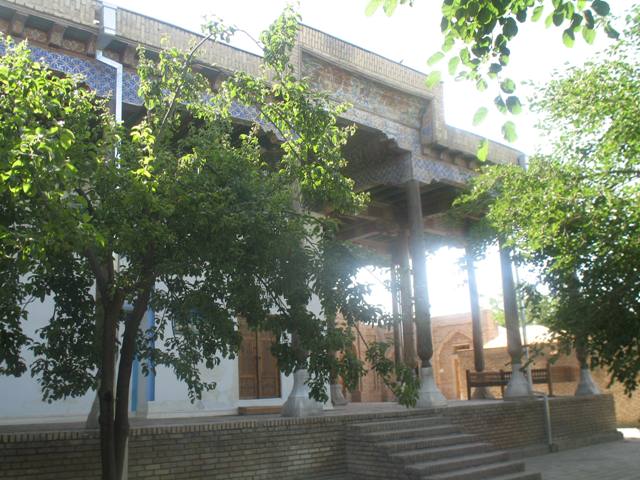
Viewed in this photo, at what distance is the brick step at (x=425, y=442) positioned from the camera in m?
9.62

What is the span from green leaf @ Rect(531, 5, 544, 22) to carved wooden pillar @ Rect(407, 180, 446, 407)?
6706mm

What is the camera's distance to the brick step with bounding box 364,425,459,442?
32.8 feet

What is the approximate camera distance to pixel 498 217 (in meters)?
11.1

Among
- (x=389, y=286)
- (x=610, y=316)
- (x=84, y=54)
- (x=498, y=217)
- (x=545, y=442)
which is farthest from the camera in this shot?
(x=545, y=442)

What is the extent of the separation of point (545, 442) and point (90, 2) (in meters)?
11.7

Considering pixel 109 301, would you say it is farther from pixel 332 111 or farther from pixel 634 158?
pixel 634 158

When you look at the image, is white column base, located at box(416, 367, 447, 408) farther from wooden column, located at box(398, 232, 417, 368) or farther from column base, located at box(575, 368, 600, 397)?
column base, located at box(575, 368, 600, 397)

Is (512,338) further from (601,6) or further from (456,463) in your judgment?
(601,6)

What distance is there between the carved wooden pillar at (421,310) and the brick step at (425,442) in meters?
1.06

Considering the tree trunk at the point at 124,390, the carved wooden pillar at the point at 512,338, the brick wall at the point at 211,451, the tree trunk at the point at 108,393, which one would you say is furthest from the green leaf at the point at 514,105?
the carved wooden pillar at the point at 512,338

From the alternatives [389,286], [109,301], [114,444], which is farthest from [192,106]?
[114,444]

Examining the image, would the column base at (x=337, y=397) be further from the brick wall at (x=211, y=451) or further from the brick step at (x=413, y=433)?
the brick step at (x=413, y=433)

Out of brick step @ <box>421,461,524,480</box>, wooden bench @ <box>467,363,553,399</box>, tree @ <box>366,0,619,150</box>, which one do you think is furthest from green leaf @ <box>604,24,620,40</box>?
wooden bench @ <box>467,363,553,399</box>

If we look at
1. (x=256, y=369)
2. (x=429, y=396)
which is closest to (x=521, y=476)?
(x=429, y=396)
